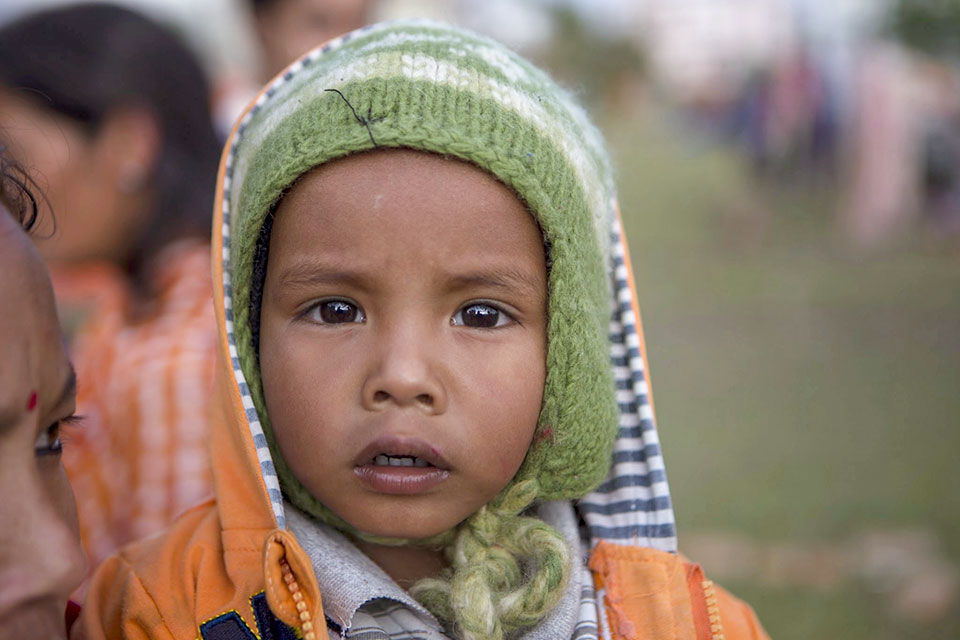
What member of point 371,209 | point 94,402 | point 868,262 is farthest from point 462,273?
point 868,262

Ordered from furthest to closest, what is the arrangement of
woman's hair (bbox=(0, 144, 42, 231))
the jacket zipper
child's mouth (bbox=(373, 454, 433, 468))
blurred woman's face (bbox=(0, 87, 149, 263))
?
blurred woman's face (bbox=(0, 87, 149, 263)), the jacket zipper, child's mouth (bbox=(373, 454, 433, 468)), woman's hair (bbox=(0, 144, 42, 231))

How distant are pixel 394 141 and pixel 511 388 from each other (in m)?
0.50

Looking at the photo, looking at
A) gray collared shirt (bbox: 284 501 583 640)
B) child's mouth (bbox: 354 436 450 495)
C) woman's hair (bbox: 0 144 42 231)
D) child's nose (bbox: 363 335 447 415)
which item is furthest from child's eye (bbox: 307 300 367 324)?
woman's hair (bbox: 0 144 42 231)

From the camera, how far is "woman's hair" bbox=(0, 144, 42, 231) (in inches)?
63.6

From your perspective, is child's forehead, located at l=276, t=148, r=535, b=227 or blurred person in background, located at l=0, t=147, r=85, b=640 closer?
blurred person in background, located at l=0, t=147, r=85, b=640

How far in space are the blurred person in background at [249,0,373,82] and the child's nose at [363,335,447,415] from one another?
3.19 m

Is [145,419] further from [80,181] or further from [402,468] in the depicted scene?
[402,468]

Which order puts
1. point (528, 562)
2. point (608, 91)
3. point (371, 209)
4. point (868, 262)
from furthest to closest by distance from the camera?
point (608, 91) → point (868, 262) → point (528, 562) → point (371, 209)

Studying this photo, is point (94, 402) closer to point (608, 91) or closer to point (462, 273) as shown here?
point (462, 273)

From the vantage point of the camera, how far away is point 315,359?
1733mm

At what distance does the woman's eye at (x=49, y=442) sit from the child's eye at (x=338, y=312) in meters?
0.48

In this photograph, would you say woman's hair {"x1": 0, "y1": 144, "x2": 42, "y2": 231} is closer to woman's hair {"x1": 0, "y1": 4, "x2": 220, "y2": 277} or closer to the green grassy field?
woman's hair {"x1": 0, "y1": 4, "x2": 220, "y2": 277}

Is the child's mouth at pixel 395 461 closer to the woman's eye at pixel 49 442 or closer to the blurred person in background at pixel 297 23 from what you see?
the woman's eye at pixel 49 442

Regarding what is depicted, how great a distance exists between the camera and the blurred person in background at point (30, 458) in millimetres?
1341
